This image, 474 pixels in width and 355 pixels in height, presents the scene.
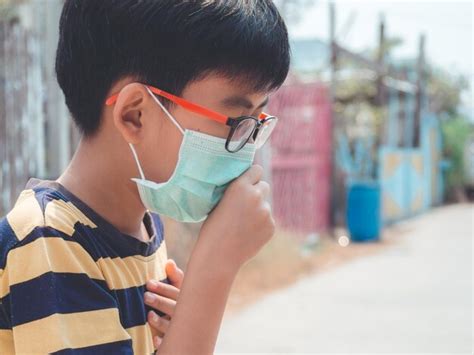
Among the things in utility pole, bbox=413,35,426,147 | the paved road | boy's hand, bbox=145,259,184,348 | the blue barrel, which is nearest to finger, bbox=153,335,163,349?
boy's hand, bbox=145,259,184,348

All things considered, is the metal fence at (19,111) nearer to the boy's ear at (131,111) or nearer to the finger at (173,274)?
the finger at (173,274)

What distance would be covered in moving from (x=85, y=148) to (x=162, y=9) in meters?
0.34

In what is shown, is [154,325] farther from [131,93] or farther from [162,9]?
[162,9]

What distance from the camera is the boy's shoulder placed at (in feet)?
3.48

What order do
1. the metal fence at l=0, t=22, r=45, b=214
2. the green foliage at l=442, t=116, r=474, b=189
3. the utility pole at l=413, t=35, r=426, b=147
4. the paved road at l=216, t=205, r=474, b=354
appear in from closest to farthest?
1. the metal fence at l=0, t=22, r=45, b=214
2. the paved road at l=216, t=205, r=474, b=354
3. the utility pole at l=413, t=35, r=426, b=147
4. the green foliage at l=442, t=116, r=474, b=189

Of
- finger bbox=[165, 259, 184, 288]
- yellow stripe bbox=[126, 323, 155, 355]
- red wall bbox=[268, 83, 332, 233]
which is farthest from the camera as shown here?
red wall bbox=[268, 83, 332, 233]

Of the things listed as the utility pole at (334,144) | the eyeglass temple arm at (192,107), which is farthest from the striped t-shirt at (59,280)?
the utility pole at (334,144)

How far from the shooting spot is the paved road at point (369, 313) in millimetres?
4352

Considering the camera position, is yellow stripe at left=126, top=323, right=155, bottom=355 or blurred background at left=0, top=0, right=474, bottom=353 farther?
blurred background at left=0, top=0, right=474, bottom=353

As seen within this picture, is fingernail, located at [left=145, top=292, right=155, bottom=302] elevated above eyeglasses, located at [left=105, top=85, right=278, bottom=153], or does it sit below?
below

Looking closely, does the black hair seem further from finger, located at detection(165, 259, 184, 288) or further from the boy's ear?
finger, located at detection(165, 259, 184, 288)

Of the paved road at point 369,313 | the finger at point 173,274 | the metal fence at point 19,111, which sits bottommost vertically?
the paved road at point 369,313

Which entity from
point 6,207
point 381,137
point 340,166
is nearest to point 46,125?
point 6,207

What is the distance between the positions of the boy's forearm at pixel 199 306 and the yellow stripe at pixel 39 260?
0.69 ft
